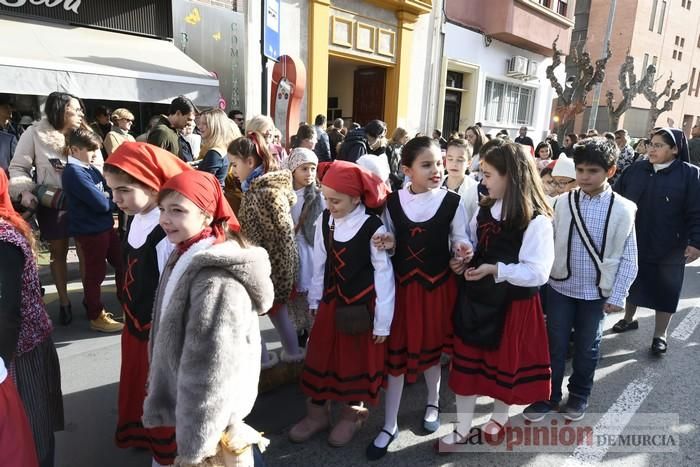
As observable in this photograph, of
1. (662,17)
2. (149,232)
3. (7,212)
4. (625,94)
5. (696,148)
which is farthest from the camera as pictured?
(662,17)

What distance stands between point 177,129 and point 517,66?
1435 cm

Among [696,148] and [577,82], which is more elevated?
[577,82]

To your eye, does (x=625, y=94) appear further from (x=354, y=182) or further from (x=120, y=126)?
(x=354, y=182)

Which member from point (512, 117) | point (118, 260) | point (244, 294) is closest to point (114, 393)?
point (118, 260)

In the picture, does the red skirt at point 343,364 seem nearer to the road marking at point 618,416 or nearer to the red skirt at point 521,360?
the red skirt at point 521,360

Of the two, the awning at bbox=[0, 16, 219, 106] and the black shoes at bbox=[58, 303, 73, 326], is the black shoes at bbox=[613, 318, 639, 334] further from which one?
the awning at bbox=[0, 16, 219, 106]

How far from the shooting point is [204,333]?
1.53 m

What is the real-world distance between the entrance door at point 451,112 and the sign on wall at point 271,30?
9.18 m

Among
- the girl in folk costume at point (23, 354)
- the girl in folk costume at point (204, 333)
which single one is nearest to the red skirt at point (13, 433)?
the girl in folk costume at point (23, 354)

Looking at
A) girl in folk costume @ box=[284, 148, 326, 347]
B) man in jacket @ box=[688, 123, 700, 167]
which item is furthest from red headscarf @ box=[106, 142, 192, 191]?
man in jacket @ box=[688, 123, 700, 167]

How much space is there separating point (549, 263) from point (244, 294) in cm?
163

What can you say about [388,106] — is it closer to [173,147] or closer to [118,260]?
[173,147]

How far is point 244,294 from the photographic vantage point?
1.62 m

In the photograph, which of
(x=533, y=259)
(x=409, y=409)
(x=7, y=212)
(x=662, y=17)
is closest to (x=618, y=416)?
(x=409, y=409)
